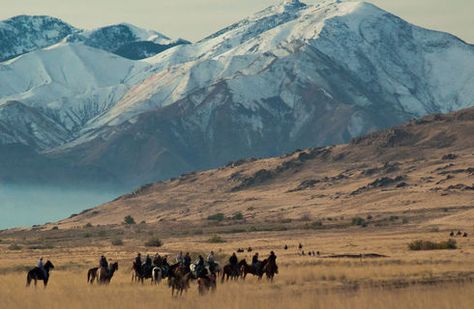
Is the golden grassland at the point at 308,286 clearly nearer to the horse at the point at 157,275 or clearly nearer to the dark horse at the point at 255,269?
the horse at the point at 157,275

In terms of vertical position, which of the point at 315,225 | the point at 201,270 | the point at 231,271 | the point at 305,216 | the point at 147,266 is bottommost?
the point at 201,270

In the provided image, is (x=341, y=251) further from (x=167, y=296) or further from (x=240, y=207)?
(x=240, y=207)

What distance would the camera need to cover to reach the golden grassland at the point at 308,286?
3878 centimetres

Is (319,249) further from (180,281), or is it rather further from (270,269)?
(180,281)

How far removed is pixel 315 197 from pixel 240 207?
1300 cm

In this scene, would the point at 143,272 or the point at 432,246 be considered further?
the point at 432,246

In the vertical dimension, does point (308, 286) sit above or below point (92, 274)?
below

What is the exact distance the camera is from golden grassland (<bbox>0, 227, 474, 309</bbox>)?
1527 inches

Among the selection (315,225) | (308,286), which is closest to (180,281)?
(308,286)

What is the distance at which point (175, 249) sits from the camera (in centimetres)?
9525

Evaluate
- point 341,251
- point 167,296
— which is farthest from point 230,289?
point 341,251

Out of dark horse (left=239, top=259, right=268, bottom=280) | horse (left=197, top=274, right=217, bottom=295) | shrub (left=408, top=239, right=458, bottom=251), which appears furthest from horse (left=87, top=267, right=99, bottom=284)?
shrub (left=408, top=239, right=458, bottom=251)

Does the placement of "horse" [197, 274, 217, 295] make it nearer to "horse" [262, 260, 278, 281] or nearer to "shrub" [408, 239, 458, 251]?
"horse" [262, 260, 278, 281]

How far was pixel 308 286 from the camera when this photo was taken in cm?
4969
